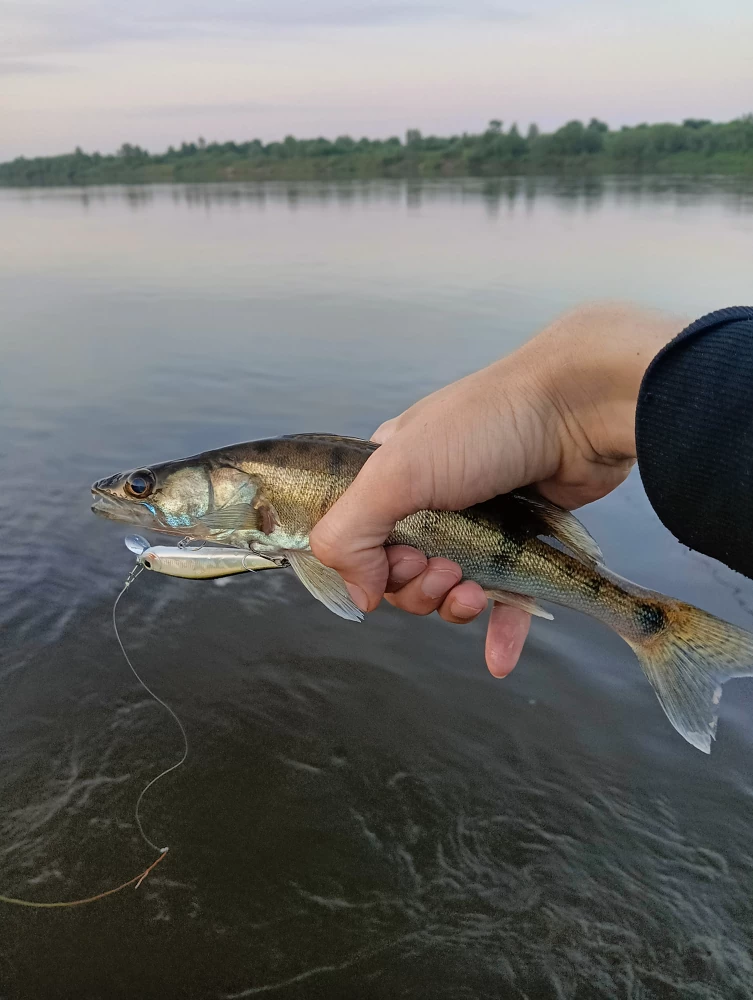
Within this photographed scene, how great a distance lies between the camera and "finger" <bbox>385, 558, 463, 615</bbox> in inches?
145

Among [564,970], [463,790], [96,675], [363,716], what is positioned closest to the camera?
[564,970]

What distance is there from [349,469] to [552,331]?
1.17m

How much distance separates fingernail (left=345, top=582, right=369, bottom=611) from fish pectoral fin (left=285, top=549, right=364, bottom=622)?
11 cm

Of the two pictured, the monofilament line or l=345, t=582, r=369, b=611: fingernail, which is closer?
l=345, t=582, r=369, b=611: fingernail

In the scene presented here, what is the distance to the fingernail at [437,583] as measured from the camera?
369 cm

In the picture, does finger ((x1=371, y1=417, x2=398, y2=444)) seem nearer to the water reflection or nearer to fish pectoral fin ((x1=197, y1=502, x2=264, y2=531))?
fish pectoral fin ((x1=197, y1=502, x2=264, y2=531))

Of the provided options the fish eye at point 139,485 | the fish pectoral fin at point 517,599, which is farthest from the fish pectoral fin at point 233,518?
the fish pectoral fin at point 517,599

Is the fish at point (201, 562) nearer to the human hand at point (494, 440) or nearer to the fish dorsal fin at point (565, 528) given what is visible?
the human hand at point (494, 440)

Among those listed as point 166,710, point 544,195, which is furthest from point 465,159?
point 166,710

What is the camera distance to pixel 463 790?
5039 millimetres

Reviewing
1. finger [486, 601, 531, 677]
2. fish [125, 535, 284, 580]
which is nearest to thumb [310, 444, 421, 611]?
fish [125, 535, 284, 580]

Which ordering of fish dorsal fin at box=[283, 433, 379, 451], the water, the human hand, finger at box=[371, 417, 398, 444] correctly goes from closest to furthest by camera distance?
the human hand
fish dorsal fin at box=[283, 433, 379, 451]
the water
finger at box=[371, 417, 398, 444]

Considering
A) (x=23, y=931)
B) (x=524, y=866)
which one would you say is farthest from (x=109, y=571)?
(x=524, y=866)

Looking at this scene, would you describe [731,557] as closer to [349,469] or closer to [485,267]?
[349,469]
